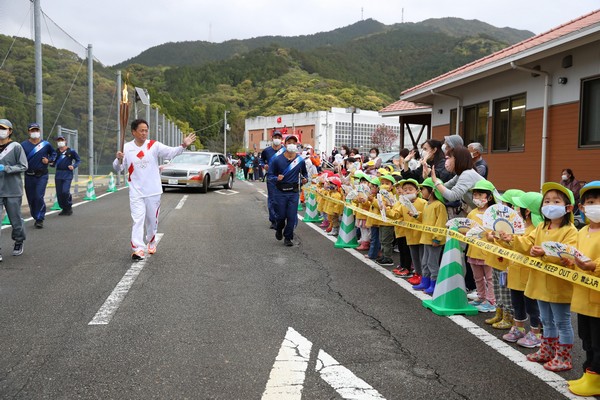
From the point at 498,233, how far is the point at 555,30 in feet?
35.4

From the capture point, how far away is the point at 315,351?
429 centimetres

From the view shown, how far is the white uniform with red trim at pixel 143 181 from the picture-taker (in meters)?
8.02

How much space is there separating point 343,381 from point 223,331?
1411 mm

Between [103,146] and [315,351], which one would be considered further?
[103,146]

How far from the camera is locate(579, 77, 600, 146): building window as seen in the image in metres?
10.9

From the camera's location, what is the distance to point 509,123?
1459cm

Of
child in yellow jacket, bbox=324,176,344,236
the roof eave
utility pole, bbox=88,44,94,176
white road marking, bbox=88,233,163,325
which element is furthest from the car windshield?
white road marking, bbox=88,233,163,325

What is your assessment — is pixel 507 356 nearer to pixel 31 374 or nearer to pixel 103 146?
pixel 31 374

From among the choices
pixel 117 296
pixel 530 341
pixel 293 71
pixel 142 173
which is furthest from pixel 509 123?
pixel 293 71

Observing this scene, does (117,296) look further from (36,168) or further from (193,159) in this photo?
(193,159)

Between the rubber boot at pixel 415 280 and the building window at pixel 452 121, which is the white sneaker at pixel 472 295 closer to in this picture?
the rubber boot at pixel 415 280

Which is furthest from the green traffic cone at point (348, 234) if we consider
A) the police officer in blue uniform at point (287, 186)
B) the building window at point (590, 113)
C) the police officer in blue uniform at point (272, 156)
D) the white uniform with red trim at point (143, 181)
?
the building window at point (590, 113)

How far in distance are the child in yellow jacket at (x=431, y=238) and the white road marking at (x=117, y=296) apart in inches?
131

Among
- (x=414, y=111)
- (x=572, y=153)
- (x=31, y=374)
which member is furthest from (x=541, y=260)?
(x=414, y=111)
